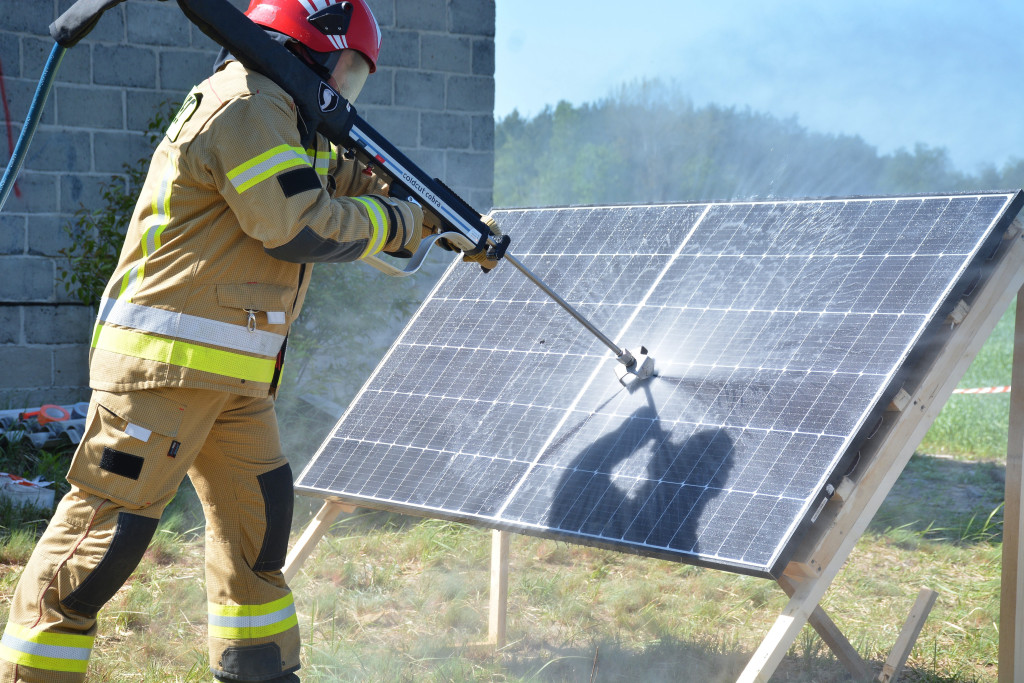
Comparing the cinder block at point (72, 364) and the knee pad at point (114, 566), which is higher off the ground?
the knee pad at point (114, 566)

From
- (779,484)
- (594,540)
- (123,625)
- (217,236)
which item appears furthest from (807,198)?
(123,625)

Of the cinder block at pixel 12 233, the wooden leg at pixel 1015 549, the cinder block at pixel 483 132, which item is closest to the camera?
the wooden leg at pixel 1015 549

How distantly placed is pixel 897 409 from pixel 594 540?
0.90 meters

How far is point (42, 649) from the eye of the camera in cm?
249

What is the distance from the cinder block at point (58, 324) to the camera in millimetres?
6445

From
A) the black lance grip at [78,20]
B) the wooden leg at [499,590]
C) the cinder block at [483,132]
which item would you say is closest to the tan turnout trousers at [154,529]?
the black lance grip at [78,20]

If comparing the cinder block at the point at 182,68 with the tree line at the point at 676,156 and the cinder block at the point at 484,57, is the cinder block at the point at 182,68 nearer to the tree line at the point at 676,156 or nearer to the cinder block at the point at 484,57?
the cinder block at the point at 484,57

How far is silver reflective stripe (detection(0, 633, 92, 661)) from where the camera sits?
2482 millimetres

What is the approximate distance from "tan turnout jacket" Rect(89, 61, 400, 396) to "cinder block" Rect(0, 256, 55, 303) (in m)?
4.24

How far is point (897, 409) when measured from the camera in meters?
2.61

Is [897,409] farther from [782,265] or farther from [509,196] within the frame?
[509,196]

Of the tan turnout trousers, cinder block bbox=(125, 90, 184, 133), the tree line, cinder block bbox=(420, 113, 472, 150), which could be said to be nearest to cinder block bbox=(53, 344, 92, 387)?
cinder block bbox=(125, 90, 184, 133)

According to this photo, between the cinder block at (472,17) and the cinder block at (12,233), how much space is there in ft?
10.8

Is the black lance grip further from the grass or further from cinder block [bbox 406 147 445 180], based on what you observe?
cinder block [bbox 406 147 445 180]
